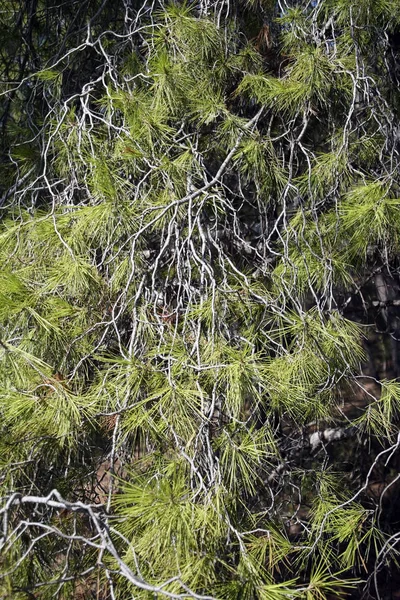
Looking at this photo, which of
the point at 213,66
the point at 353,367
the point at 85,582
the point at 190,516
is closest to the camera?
the point at 190,516

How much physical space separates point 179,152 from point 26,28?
92 centimetres

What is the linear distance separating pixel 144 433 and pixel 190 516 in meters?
0.29

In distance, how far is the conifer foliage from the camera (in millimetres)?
1450

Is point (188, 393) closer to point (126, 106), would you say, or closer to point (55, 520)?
point (55, 520)

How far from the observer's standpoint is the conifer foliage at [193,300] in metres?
1.45

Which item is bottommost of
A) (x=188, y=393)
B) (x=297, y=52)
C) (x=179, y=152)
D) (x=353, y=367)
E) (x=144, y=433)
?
(x=353, y=367)

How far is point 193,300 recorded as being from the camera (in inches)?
70.7

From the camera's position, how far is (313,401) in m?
1.63

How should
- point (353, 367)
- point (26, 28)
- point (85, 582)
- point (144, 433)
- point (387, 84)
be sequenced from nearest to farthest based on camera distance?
point (85, 582) < point (144, 433) < point (353, 367) < point (387, 84) < point (26, 28)

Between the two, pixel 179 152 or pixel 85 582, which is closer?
pixel 85 582

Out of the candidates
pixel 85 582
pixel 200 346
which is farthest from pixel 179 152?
pixel 85 582

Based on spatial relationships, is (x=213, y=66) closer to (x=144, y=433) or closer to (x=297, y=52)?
(x=297, y=52)

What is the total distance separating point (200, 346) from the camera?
164 centimetres

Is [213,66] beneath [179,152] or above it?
above
